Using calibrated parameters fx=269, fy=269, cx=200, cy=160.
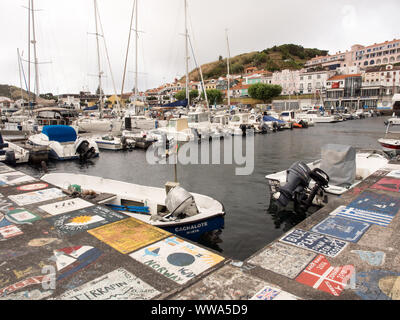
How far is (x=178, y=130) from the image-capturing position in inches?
1172

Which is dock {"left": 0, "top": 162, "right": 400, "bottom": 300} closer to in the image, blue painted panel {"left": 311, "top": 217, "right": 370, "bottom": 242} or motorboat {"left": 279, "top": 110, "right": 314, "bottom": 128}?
blue painted panel {"left": 311, "top": 217, "right": 370, "bottom": 242}

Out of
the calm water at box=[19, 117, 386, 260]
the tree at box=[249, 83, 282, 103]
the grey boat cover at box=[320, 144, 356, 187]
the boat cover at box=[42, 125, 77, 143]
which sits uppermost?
the tree at box=[249, 83, 282, 103]

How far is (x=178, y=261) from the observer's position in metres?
4.93

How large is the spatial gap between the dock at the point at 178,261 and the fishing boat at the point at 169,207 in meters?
1.16

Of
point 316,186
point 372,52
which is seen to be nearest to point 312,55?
point 372,52

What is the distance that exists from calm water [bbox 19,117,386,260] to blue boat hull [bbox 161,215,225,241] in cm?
78

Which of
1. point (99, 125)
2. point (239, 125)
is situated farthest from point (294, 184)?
point (99, 125)

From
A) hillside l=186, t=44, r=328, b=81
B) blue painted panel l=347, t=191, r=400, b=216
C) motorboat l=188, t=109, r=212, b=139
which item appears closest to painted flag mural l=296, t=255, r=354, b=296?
blue painted panel l=347, t=191, r=400, b=216

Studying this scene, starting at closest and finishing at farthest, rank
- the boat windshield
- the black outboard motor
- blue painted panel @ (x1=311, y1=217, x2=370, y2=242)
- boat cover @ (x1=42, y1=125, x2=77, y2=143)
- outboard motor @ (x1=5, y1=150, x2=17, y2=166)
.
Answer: blue painted panel @ (x1=311, y1=217, x2=370, y2=242)
the black outboard motor
outboard motor @ (x1=5, y1=150, x2=17, y2=166)
boat cover @ (x1=42, y1=125, x2=77, y2=143)
the boat windshield

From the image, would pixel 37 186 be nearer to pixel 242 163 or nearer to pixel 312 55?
pixel 242 163

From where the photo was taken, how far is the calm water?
8930mm

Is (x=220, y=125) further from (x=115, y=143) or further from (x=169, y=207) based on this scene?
(x=169, y=207)

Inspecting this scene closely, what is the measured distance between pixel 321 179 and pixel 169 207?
18.5 ft
